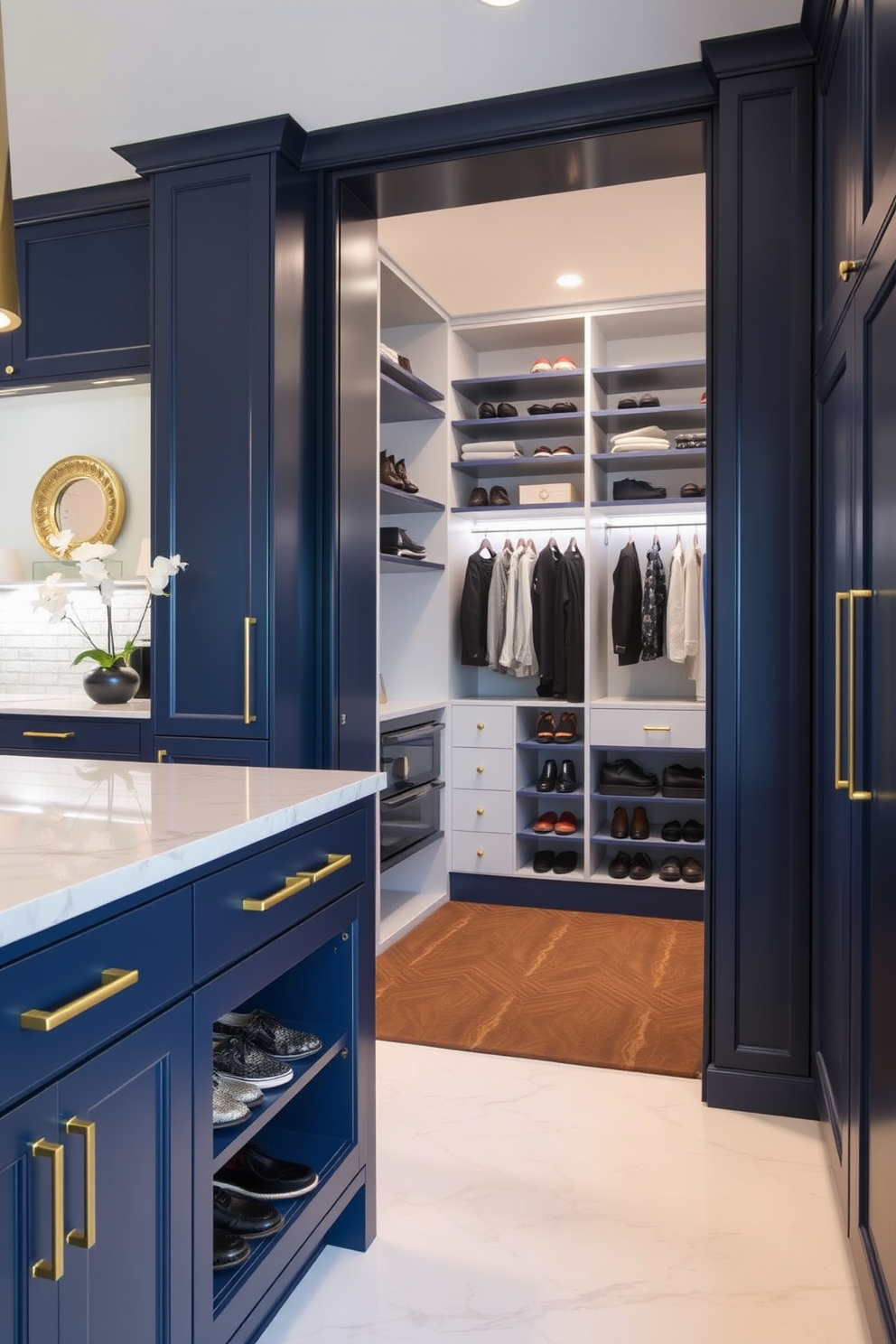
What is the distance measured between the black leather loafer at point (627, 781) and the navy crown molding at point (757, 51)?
275 centimetres

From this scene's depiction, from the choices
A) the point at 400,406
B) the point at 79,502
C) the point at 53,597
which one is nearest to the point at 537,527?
the point at 400,406

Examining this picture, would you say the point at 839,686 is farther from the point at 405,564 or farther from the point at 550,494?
the point at 550,494

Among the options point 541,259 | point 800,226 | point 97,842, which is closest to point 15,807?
point 97,842

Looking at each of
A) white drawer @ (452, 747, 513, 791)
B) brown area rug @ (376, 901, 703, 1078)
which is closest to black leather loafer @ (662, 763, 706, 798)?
brown area rug @ (376, 901, 703, 1078)

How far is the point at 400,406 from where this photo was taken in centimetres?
423

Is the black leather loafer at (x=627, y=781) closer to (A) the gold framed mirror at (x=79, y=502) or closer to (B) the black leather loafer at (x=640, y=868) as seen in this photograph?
(B) the black leather loafer at (x=640, y=868)

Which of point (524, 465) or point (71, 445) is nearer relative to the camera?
point (71, 445)

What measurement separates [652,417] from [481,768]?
179 cm

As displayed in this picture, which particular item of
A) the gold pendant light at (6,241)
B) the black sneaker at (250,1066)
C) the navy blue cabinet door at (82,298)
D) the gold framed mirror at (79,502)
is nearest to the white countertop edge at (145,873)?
the black sneaker at (250,1066)

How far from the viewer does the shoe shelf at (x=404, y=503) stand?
12.8 ft

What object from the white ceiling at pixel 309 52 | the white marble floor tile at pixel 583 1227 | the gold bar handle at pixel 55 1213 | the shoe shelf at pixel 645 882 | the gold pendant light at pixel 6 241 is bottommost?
the white marble floor tile at pixel 583 1227

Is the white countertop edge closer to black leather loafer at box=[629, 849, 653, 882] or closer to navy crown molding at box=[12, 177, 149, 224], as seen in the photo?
navy crown molding at box=[12, 177, 149, 224]

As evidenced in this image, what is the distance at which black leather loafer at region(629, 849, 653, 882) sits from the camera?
4.37 m

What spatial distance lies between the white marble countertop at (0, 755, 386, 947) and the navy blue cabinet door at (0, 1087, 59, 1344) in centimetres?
20
